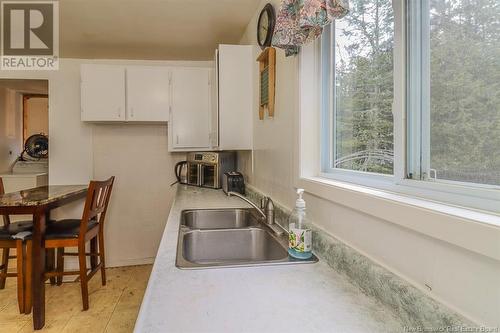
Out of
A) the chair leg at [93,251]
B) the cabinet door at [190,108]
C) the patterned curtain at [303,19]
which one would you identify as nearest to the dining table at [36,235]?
the chair leg at [93,251]

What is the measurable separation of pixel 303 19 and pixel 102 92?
2582 millimetres

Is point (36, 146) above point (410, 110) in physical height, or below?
above

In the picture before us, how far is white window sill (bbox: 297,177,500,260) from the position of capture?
491 millimetres

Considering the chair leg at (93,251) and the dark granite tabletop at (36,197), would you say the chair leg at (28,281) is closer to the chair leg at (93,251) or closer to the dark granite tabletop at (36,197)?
the dark granite tabletop at (36,197)

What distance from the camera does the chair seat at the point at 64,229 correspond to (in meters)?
2.40

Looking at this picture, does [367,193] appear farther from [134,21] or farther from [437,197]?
[134,21]

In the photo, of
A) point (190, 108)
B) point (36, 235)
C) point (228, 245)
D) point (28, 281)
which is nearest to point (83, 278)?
point (28, 281)

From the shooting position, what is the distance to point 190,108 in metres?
3.15

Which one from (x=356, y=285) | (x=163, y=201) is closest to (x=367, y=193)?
(x=356, y=285)

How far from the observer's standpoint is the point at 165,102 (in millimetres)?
3121

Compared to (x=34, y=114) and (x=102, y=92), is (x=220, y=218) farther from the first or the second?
(x=34, y=114)

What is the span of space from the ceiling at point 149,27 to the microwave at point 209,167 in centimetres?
106

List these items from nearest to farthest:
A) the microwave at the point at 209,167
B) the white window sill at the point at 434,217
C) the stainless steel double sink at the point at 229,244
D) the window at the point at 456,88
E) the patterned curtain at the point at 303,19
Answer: the white window sill at the point at 434,217 < the window at the point at 456,88 < the patterned curtain at the point at 303,19 < the stainless steel double sink at the point at 229,244 < the microwave at the point at 209,167

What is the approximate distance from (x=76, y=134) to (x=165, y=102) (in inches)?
43.7
